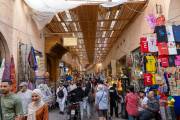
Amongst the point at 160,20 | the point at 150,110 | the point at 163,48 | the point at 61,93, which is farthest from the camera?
the point at 61,93

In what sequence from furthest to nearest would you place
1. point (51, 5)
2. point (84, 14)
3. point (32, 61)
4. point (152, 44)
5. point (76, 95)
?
point (84, 14) < point (51, 5) < point (76, 95) < point (32, 61) < point (152, 44)

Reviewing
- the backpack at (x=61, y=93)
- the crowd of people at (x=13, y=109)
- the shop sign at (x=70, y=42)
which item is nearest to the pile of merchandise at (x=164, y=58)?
the crowd of people at (x=13, y=109)

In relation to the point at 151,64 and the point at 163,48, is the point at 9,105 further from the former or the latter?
the point at 151,64

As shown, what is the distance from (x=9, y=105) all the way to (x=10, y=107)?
37 mm

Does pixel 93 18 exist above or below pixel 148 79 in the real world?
above

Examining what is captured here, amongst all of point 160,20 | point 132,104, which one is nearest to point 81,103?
point 132,104

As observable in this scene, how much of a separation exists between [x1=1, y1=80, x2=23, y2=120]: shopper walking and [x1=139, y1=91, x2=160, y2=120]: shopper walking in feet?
13.7

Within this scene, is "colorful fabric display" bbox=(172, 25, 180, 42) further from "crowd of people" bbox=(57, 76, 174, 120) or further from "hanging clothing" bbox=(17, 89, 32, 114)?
"hanging clothing" bbox=(17, 89, 32, 114)

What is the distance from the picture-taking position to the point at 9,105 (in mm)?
5273

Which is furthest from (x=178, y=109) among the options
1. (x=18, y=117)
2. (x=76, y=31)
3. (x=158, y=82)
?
(x=76, y=31)

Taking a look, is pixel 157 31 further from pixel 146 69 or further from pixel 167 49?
pixel 146 69

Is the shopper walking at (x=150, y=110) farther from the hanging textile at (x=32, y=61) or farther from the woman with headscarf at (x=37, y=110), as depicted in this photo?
the hanging textile at (x=32, y=61)

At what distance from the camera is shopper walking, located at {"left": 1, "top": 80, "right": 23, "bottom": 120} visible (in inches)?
207

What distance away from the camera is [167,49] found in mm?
8711
